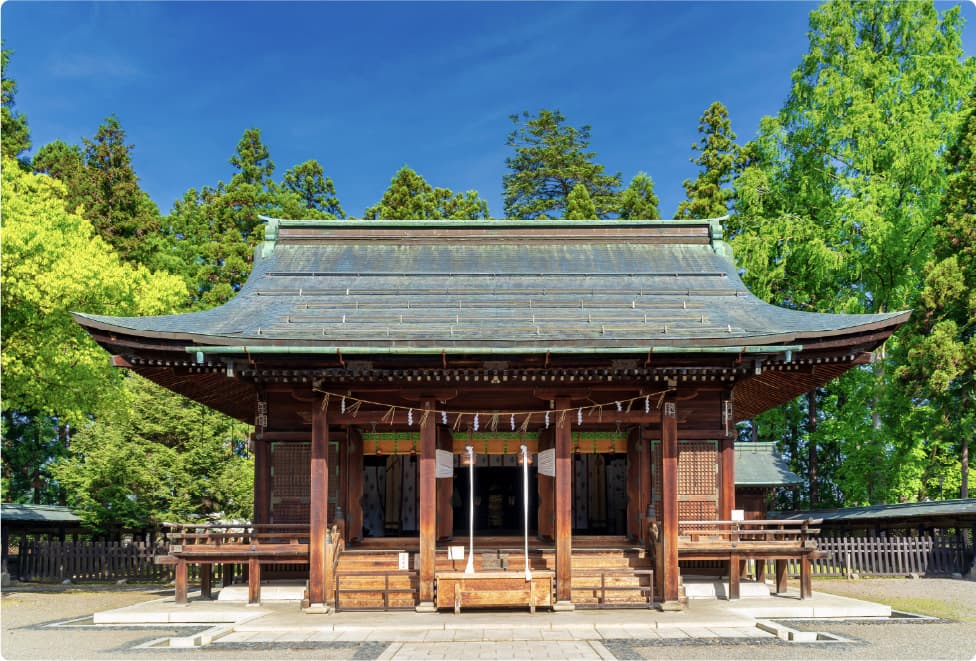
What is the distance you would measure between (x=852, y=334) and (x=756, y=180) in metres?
20.3

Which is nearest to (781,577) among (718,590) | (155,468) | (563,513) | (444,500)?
(718,590)

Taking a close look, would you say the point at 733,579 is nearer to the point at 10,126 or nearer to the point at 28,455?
the point at 28,455

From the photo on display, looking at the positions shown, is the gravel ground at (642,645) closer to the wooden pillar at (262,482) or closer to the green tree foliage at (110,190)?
the wooden pillar at (262,482)

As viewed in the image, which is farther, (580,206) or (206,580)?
(580,206)

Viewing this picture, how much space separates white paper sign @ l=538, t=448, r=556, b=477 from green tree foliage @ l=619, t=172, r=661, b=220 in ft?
96.6

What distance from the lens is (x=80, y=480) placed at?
82.9 feet

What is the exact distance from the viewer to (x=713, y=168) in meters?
41.6

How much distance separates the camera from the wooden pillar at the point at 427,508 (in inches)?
580

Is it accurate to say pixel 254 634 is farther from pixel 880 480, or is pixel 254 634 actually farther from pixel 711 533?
pixel 880 480

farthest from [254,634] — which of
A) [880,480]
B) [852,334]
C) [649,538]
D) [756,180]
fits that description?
[756,180]

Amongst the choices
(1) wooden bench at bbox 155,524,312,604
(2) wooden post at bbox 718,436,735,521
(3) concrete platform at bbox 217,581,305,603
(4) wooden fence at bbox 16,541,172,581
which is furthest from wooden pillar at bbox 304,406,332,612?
(4) wooden fence at bbox 16,541,172,581

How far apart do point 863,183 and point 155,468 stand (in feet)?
91.1

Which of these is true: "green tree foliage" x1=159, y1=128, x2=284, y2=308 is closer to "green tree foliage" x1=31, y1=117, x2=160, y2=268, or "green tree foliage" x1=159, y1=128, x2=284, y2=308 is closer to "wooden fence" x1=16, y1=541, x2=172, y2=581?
"green tree foliage" x1=31, y1=117, x2=160, y2=268

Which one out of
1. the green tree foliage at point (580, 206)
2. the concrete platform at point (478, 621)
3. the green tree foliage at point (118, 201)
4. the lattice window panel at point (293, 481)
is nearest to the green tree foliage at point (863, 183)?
the green tree foliage at point (580, 206)
